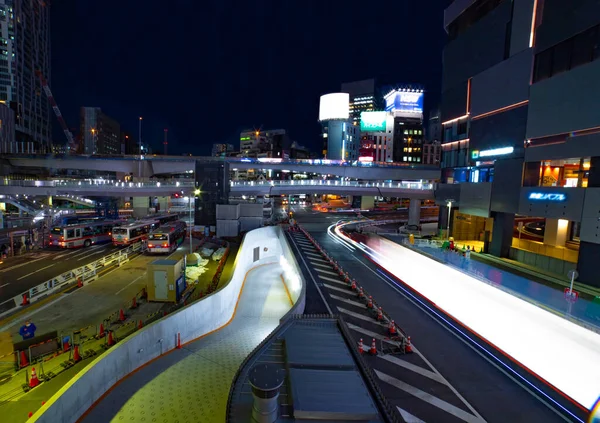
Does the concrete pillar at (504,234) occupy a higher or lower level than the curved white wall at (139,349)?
higher

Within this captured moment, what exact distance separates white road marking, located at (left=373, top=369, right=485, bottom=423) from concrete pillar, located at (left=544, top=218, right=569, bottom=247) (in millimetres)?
22175

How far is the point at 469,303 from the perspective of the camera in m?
15.2

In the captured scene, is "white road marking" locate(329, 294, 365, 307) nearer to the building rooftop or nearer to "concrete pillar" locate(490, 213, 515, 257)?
the building rooftop

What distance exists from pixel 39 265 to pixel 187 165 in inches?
1247

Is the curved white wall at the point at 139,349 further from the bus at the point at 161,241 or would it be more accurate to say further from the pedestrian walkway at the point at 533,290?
the pedestrian walkway at the point at 533,290

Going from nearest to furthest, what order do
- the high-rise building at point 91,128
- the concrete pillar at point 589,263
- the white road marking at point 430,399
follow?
the white road marking at point 430,399 → the concrete pillar at point 589,263 → the high-rise building at point 91,128

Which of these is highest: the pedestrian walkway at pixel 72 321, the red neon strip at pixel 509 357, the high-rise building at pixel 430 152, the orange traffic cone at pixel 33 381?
the high-rise building at pixel 430 152

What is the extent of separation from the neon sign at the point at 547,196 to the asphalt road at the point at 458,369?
1073 centimetres

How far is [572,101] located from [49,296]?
98.4 feet

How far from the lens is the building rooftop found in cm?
568

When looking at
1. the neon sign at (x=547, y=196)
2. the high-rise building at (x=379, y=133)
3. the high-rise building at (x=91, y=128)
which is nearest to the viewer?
the neon sign at (x=547, y=196)

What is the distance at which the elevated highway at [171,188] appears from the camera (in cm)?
3603

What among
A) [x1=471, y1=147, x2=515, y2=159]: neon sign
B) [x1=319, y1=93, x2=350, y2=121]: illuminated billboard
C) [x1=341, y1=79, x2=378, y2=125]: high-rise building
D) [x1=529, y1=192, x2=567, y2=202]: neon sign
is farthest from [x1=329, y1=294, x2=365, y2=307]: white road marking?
[x1=341, y1=79, x2=378, y2=125]: high-rise building

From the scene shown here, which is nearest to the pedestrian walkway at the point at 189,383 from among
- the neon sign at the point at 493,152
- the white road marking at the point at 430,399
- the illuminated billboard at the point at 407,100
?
the white road marking at the point at 430,399
